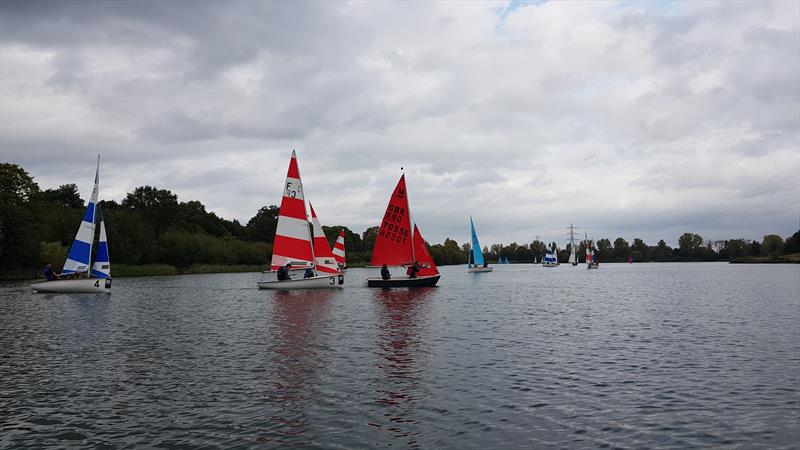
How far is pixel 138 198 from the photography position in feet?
444

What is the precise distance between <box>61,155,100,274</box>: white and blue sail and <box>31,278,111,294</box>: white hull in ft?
3.52

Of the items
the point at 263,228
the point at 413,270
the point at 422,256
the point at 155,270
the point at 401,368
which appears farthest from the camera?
the point at 263,228

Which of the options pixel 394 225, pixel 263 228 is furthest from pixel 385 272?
pixel 263 228

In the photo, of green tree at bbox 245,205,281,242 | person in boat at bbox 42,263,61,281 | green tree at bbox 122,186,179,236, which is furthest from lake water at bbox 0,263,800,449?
green tree at bbox 245,205,281,242

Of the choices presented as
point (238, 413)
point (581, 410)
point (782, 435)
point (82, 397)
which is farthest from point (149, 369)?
point (782, 435)

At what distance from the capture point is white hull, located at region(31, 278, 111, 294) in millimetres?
49062

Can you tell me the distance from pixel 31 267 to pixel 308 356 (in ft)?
247

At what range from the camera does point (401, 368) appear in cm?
1759

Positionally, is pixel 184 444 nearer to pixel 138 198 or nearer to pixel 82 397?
pixel 82 397

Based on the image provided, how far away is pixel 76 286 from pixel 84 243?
162 inches

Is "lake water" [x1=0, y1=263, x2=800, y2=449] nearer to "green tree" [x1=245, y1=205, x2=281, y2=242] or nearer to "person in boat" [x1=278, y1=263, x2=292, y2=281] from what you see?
"person in boat" [x1=278, y1=263, x2=292, y2=281]

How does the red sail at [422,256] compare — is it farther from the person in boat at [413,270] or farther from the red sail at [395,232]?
the red sail at [395,232]

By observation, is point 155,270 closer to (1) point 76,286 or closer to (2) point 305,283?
(1) point 76,286

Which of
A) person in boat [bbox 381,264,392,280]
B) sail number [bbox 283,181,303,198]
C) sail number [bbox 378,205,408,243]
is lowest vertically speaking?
person in boat [bbox 381,264,392,280]
